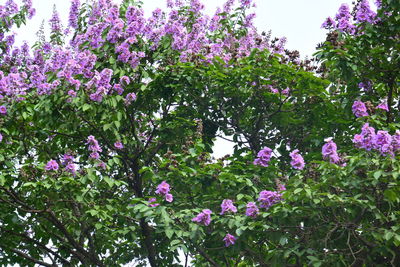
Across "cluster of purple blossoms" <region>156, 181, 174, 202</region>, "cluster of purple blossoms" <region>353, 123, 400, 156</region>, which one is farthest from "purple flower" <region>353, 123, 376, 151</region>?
"cluster of purple blossoms" <region>156, 181, 174, 202</region>

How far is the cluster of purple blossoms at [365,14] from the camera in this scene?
22.9 feet

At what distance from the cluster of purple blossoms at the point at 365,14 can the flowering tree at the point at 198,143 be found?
0.02m

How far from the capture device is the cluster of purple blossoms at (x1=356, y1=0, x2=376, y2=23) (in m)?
6.97

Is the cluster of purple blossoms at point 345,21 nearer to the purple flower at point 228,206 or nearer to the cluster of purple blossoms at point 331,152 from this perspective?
the cluster of purple blossoms at point 331,152

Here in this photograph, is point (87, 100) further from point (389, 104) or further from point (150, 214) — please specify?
point (389, 104)

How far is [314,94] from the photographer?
7918 millimetres

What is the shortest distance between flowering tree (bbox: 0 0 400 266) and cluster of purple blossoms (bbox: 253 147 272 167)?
2 cm

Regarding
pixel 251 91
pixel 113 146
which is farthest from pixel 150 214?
pixel 251 91

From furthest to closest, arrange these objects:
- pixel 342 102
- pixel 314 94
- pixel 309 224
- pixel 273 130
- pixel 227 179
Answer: pixel 273 130, pixel 314 94, pixel 342 102, pixel 227 179, pixel 309 224

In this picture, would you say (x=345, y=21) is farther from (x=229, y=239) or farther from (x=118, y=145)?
(x=118, y=145)

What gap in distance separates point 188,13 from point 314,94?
2.43 metres

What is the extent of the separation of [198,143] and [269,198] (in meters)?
1.32

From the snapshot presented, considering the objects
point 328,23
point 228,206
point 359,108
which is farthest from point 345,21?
point 228,206

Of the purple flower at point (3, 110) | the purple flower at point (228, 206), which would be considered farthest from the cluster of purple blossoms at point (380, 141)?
the purple flower at point (3, 110)
